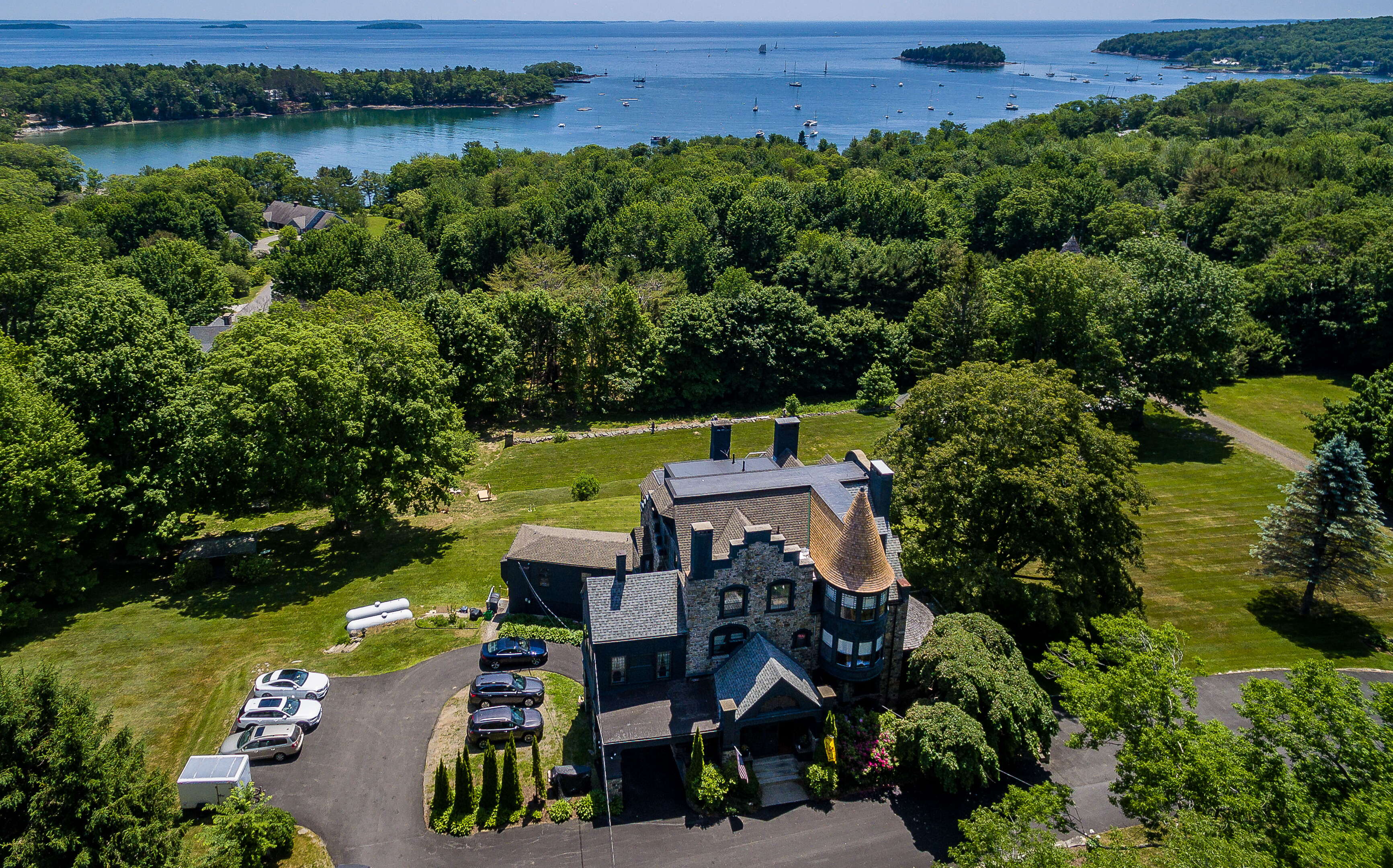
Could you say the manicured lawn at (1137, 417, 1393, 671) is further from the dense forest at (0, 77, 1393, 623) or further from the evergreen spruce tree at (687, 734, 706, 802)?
the evergreen spruce tree at (687, 734, 706, 802)

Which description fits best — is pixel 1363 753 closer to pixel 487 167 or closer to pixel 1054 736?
pixel 1054 736

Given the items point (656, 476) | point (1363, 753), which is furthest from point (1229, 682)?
point (656, 476)

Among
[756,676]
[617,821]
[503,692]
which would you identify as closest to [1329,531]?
[756,676]

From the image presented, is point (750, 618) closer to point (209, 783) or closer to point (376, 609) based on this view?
point (376, 609)

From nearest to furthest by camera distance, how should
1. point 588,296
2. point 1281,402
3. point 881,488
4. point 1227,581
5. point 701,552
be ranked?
1. point 701,552
2. point 881,488
3. point 1227,581
4. point 1281,402
5. point 588,296

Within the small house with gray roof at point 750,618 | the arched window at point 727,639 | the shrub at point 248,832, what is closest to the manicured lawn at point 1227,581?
the small house with gray roof at point 750,618

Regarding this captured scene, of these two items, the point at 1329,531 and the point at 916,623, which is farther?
the point at 1329,531
